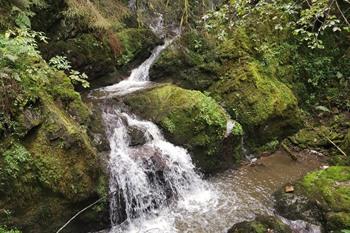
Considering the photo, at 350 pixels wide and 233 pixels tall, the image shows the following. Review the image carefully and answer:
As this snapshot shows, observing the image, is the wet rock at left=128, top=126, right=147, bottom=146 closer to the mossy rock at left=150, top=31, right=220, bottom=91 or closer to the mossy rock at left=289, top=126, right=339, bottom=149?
the mossy rock at left=150, top=31, right=220, bottom=91

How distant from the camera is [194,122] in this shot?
372 inches

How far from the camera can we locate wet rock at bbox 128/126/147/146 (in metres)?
8.66

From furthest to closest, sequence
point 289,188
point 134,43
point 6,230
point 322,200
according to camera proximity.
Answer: point 134,43, point 289,188, point 322,200, point 6,230

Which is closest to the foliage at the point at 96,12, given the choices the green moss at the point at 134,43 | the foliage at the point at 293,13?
the green moss at the point at 134,43

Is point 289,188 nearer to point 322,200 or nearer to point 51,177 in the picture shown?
point 322,200

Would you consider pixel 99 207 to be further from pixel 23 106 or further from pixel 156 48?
pixel 156 48

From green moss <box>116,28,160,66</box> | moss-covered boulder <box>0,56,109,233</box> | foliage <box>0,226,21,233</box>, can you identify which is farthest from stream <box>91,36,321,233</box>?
green moss <box>116,28,160,66</box>

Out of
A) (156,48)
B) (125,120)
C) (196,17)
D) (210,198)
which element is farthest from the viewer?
(156,48)

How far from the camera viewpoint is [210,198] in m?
8.20

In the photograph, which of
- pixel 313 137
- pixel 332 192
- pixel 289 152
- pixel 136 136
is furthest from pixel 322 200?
pixel 313 137

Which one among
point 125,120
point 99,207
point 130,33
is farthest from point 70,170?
point 130,33

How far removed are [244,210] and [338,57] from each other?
350 inches

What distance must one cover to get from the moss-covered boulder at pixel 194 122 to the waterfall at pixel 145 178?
0.30 meters

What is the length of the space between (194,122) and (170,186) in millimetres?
1959
